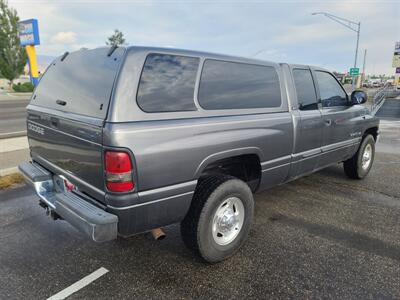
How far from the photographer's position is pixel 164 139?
2.44 metres

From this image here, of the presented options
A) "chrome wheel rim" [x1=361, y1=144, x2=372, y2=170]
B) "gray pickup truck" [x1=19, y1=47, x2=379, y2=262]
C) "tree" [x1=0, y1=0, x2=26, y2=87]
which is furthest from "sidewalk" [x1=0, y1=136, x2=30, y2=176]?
"tree" [x1=0, y1=0, x2=26, y2=87]

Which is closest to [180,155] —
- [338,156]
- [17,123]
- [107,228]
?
[107,228]

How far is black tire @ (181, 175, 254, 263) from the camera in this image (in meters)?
2.78

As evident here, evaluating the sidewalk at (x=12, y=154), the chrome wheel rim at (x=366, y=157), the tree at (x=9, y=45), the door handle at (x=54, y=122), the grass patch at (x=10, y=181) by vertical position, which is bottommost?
the grass patch at (x=10, y=181)

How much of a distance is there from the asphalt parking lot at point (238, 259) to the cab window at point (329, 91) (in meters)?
1.45

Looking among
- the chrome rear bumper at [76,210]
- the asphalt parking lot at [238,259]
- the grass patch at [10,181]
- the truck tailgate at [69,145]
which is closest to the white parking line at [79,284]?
the asphalt parking lot at [238,259]

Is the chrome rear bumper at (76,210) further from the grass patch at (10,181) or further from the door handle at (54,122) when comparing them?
the grass patch at (10,181)

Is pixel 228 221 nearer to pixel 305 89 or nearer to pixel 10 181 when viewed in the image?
pixel 305 89

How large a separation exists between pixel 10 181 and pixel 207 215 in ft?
12.3

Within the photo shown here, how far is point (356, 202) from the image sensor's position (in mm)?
4566

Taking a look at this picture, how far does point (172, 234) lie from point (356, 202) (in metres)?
2.73

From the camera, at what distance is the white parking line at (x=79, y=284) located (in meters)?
2.52

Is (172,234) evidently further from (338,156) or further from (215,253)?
(338,156)

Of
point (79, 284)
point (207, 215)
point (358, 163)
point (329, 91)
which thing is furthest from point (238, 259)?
point (358, 163)
